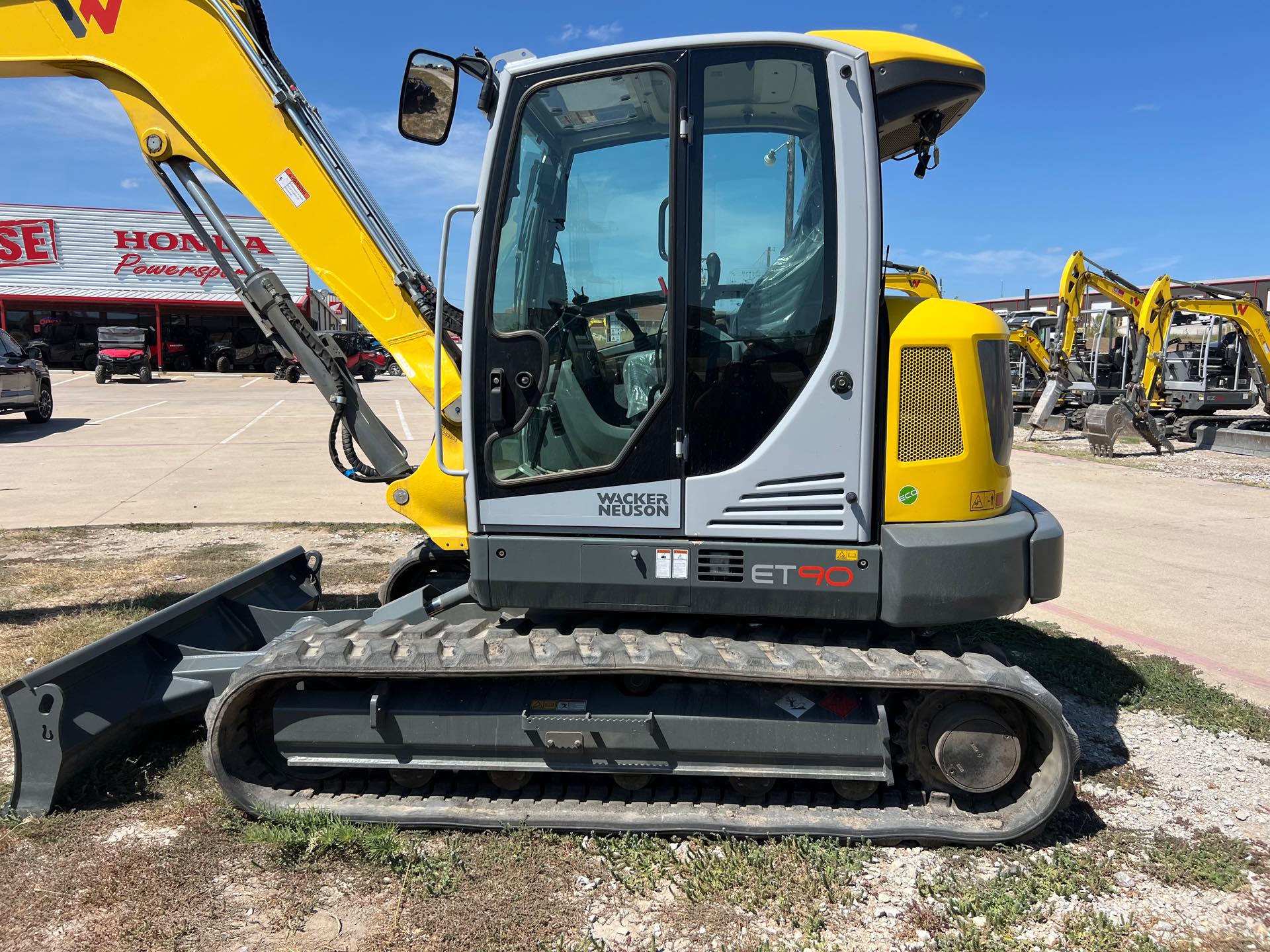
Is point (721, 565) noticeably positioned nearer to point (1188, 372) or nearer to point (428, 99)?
point (428, 99)

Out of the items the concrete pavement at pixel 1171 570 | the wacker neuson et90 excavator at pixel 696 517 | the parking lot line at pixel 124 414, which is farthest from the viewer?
the parking lot line at pixel 124 414

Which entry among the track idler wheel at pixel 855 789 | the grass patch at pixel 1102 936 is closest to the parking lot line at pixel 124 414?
the track idler wheel at pixel 855 789

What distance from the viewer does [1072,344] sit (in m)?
18.1

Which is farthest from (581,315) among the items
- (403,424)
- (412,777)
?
(403,424)

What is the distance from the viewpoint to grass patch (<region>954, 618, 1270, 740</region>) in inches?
178

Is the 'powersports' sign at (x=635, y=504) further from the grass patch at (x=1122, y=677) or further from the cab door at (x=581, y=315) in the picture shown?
the grass patch at (x=1122, y=677)

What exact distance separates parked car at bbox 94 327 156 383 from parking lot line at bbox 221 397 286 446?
9552mm

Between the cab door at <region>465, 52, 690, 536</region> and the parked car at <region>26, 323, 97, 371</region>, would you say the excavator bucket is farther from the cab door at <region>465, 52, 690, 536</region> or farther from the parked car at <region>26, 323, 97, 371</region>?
the parked car at <region>26, 323, 97, 371</region>

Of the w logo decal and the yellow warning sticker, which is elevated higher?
the w logo decal

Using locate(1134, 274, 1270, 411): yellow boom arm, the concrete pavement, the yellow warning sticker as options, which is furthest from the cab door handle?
locate(1134, 274, 1270, 411): yellow boom arm

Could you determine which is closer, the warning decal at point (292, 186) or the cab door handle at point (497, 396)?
the cab door handle at point (497, 396)

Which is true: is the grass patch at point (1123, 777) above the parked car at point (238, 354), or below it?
below

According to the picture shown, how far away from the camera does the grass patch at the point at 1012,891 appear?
2846 mm

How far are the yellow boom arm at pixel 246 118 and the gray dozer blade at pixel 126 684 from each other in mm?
1213
